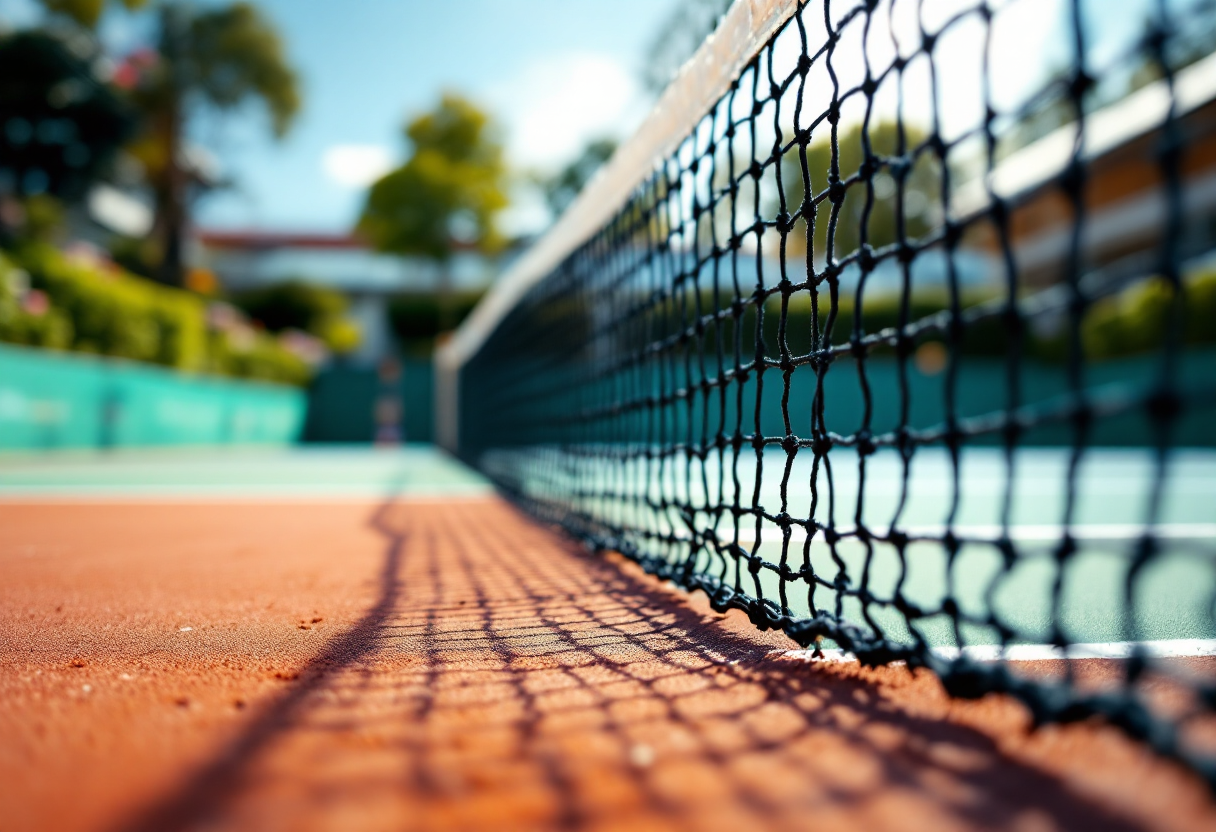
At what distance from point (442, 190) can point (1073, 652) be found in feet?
61.9

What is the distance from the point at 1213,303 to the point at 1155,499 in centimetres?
1213

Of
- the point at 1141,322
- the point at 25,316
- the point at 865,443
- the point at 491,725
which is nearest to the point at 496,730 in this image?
the point at 491,725

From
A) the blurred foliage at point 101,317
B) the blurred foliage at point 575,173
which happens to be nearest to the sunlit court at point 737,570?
the blurred foliage at point 101,317

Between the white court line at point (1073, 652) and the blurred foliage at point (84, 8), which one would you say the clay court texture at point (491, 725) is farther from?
the blurred foliage at point (84, 8)

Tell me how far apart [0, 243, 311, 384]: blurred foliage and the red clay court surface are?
7283 mm

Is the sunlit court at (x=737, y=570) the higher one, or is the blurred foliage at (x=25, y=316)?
the blurred foliage at (x=25, y=316)

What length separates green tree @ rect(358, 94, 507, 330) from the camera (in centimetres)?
1891

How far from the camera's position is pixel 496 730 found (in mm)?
934

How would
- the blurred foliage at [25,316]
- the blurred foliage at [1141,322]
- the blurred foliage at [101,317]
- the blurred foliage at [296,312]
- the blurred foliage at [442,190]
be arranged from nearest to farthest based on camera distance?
the blurred foliage at [25,316] → the blurred foliage at [101,317] → the blurred foliage at [1141,322] → the blurred foliage at [442,190] → the blurred foliage at [296,312]

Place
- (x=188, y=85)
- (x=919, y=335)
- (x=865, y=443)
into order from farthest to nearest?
(x=188, y=85), (x=865, y=443), (x=919, y=335)

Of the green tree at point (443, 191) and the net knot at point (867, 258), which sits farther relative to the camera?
the green tree at point (443, 191)

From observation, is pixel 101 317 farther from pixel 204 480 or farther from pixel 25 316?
pixel 204 480

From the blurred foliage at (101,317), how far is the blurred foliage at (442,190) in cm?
731

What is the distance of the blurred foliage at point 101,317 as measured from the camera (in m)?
7.64
